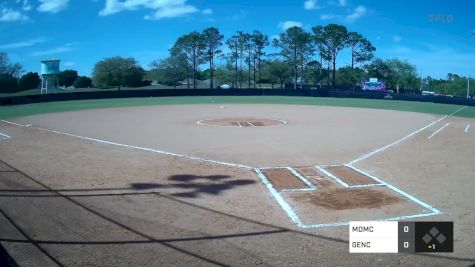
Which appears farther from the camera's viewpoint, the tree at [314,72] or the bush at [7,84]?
the tree at [314,72]

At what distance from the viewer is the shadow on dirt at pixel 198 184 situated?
960cm

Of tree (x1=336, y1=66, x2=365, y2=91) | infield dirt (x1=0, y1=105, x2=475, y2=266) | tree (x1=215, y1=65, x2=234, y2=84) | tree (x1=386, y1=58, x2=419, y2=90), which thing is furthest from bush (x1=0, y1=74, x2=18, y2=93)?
tree (x1=386, y1=58, x2=419, y2=90)

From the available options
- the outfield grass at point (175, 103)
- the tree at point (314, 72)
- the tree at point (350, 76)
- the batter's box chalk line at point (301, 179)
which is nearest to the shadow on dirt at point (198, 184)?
the batter's box chalk line at point (301, 179)

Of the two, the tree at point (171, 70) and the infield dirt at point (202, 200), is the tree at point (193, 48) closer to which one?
the tree at point (171, 70)

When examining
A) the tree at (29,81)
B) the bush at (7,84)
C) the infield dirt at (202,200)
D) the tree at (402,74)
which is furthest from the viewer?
the tree at (402,74)

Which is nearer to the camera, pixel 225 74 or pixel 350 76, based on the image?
pixel 350 76

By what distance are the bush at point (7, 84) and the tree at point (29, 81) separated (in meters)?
5.44

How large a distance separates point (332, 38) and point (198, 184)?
8181 centimetres

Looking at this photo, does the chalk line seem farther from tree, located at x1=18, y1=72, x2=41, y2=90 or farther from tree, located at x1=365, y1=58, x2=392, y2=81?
tree, located at x1=365, y1=58, x2=392, y2=81

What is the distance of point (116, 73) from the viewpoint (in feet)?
277

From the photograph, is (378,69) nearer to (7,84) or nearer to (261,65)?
(261,65)

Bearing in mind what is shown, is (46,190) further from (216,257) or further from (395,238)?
(395,238)

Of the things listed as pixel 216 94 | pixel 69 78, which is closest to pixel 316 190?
pixel 216 94

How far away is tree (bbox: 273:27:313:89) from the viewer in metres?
84.2
